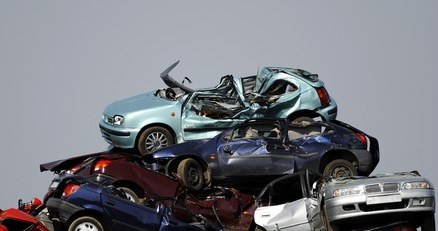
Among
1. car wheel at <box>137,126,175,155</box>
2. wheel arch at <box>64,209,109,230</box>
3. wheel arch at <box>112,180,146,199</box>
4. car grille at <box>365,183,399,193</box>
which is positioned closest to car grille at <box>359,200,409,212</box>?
car grille at <box>365,183,399,193</box>

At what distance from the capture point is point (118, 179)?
818 inches

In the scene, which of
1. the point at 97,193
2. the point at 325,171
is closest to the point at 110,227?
the point at 97,193

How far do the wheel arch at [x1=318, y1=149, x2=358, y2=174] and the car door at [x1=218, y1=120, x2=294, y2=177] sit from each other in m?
0.70

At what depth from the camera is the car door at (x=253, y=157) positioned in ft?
79.2

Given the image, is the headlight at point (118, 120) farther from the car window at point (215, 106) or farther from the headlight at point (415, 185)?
the headlight at point (415, 185)

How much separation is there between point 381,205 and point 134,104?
393 inches

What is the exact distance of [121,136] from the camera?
25.6 metres

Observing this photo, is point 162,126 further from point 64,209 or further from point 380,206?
point 380,206

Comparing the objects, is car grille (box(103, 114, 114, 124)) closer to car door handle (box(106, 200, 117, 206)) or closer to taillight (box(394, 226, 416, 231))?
car door handle (box(106, 200, 117, 206))

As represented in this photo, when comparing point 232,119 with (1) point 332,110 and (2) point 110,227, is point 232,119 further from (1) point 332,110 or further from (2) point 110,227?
(2) point 110,227

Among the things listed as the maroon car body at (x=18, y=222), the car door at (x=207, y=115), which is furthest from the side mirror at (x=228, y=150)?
the maroon car body at (x=18, y=222)

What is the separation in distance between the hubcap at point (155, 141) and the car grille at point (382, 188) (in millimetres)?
8954

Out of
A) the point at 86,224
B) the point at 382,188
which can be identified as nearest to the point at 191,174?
the point at 86,224

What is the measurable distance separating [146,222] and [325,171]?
586cm
